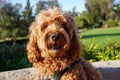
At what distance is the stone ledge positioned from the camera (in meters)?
5.24

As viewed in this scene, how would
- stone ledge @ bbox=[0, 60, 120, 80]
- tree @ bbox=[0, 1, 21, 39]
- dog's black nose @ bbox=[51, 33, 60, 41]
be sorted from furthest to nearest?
tree @ bbox=[0, 1, 21, 39] → stone ledge @ bbox=[0, 60, 120, 80] → dog's black nose @ bbox=[51, 33, 60, 41]

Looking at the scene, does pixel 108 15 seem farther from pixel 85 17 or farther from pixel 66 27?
pixel 66 27

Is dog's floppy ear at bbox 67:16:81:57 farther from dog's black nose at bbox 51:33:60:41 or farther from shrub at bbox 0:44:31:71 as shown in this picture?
shrub at bbox 0:44:31:71

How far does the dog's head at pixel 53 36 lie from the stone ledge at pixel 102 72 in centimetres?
102

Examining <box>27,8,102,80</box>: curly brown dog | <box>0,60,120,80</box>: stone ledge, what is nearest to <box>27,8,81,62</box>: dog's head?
<box>27,8,102,80</box>: curly brown dog

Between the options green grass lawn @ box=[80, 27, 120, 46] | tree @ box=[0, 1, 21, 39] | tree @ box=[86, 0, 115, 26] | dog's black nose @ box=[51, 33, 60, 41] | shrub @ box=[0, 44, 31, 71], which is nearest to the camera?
dog's black nose @ box=[51, 33, 60, 41]

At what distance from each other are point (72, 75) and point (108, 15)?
82.9 metres

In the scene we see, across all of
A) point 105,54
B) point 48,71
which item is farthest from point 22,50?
point 48,71

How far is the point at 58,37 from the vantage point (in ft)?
13.3

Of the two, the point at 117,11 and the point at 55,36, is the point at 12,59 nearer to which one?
the point at 55,36

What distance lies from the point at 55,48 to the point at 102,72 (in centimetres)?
172

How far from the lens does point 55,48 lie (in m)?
4.11

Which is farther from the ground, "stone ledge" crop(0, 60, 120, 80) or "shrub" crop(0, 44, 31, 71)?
"stone ledge" crop(0, 60, 120, 80)

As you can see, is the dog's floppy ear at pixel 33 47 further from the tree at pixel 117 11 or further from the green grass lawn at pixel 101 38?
the tree at pixel 117 11
